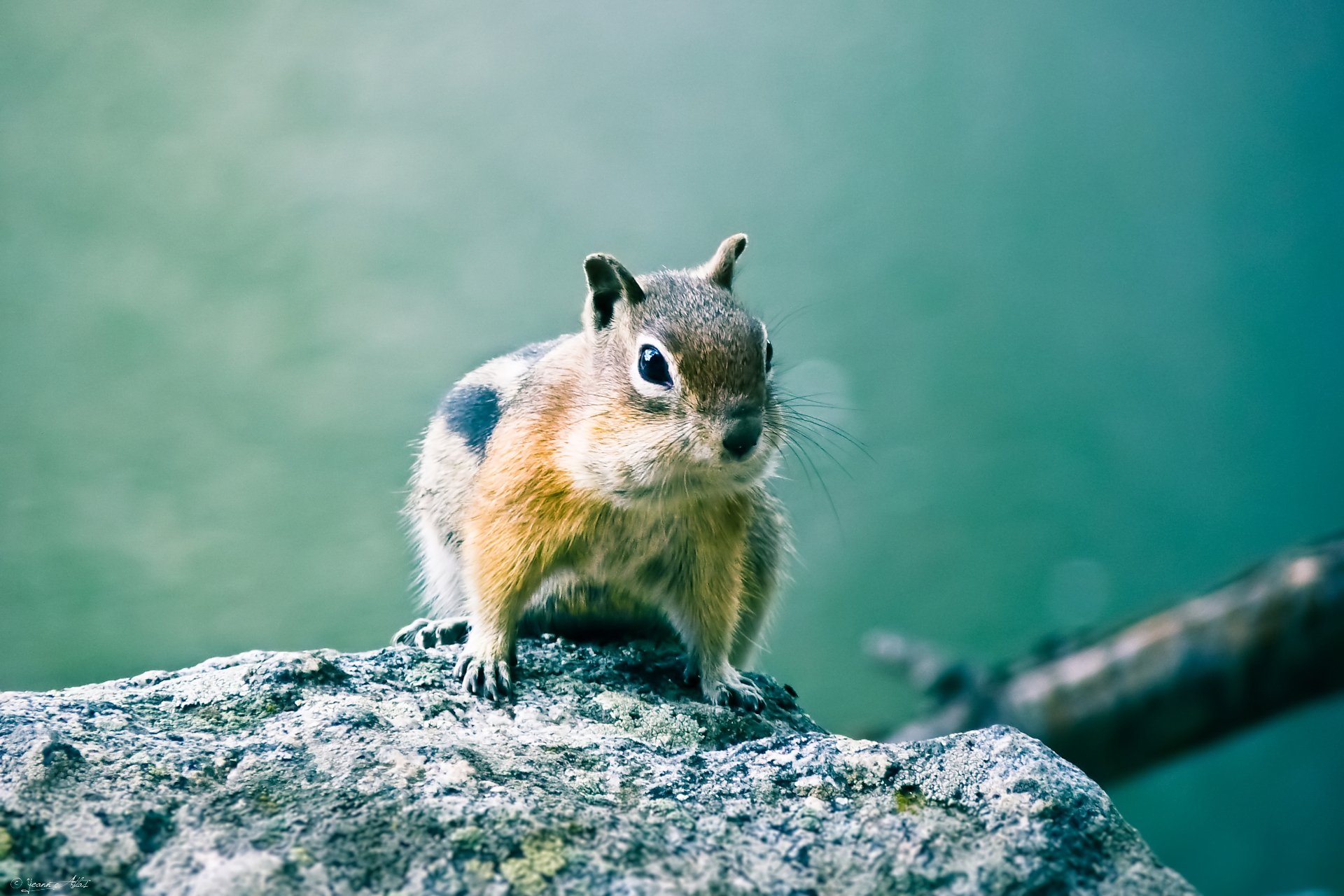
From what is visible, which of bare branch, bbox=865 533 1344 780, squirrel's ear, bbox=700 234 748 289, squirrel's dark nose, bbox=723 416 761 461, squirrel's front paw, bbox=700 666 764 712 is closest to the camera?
squirrel's dark nose, bbox=723 416 761 461

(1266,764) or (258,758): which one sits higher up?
(1266,764)

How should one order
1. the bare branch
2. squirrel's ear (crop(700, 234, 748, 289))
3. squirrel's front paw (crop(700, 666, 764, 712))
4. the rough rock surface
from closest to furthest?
1. the rough rock surface
2. squirrel's front paw (crop(700, 666, 764, 712))
3. squirrel's ear (crop(700, 234, 748, 289))
4. the bare branch

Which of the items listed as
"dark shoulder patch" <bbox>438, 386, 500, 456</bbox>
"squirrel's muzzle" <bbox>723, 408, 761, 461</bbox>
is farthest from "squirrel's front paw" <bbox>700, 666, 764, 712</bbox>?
"dark shoulder patch" <bbox>438, 386, 500, 456</bbox>

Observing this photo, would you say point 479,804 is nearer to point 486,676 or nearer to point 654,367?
point 486,676

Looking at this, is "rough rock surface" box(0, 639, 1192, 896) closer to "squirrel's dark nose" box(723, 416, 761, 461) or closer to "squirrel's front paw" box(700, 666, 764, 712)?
"squirrel's front paw" box(700, 666, 764, 712)

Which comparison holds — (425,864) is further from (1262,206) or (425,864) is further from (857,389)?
(1262,206)

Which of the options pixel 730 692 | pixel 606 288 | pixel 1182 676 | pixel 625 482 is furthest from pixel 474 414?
pixel 1182 676

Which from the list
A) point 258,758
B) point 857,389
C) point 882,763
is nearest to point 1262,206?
point 857,389
